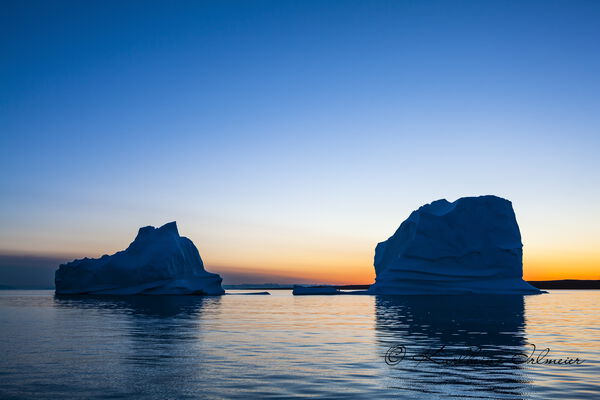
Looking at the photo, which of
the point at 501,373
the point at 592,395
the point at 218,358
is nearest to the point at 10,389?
the point at 218,358

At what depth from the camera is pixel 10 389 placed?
8930 mm

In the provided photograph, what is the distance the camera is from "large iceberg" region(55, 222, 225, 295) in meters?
63.1

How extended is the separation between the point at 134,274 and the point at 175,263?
16.7 ft

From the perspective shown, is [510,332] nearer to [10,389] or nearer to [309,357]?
[309,357]

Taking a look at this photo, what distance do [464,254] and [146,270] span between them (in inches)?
1454

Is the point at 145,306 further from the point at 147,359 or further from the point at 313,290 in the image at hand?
the point at 313,290

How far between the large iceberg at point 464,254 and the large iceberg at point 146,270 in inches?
981

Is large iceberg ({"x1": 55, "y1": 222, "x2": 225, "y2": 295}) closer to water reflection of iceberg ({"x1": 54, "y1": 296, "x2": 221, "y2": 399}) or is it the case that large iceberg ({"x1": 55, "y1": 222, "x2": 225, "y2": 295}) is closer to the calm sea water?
water reflection of iceberg ({"x1": 54, "y1": 296, "x2": 221, "y2": 399})

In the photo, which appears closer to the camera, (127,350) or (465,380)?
(465,380)

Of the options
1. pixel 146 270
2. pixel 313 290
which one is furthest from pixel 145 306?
pixel 313 290

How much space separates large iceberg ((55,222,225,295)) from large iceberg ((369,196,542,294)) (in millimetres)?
24922

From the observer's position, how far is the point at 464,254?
5869 cm

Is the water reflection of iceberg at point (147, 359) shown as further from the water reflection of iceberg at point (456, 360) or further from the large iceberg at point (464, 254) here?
the large iceberg at point (464, 254)

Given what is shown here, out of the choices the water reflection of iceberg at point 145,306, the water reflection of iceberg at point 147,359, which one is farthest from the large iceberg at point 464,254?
the water reflection of iceberg at point 147,359
